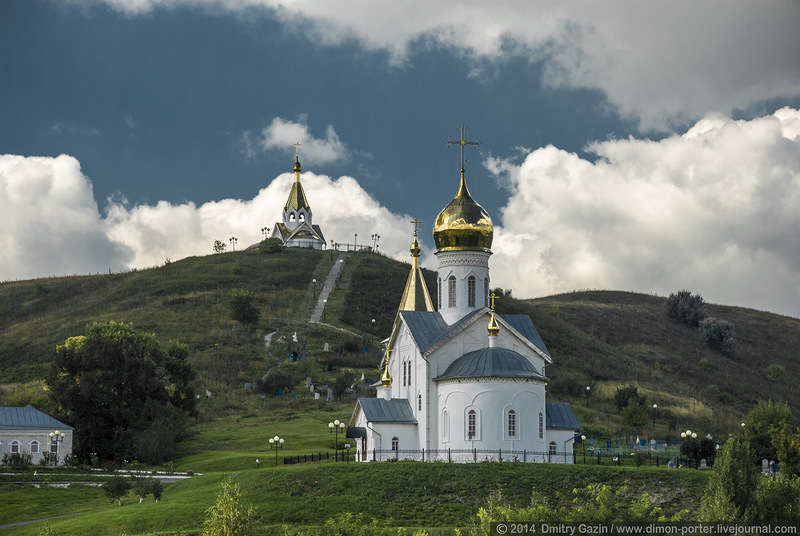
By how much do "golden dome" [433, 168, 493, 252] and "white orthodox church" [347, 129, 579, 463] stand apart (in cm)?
5

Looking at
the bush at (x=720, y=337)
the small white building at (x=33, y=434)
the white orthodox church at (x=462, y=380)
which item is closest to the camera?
the white orthodox church at (x=462, y=380)

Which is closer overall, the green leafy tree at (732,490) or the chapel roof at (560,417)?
the green leafy tree at (732,490)

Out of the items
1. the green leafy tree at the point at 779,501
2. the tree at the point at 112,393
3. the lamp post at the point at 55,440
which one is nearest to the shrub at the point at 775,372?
the tree at the point at 112,393

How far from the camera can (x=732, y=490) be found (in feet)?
84.3

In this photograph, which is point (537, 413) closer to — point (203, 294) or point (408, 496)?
point (408, 496)

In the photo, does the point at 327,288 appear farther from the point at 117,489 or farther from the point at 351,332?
the point at 117,489

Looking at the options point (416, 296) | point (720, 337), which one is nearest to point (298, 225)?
point (720, 337)

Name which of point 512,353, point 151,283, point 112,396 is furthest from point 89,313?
point 512,353

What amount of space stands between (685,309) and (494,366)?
77.2 metres

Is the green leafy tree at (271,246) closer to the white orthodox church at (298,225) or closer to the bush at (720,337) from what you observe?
the white orthodox church at (298,225)

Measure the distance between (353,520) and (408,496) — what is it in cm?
313

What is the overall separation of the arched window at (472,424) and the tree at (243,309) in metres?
45.5

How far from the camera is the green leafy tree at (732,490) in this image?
2539 cm

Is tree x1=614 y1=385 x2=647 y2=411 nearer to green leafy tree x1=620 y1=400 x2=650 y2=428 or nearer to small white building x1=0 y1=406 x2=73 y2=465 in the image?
green leafy tree x1=620 y1=400 x2=650 y2=428
